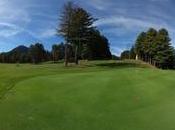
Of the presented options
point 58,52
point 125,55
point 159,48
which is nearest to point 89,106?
point 159,48

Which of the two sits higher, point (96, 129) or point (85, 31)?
point (85, 31)

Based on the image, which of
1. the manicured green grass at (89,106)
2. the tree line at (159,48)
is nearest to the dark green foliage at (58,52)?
the tree line at (159,48)

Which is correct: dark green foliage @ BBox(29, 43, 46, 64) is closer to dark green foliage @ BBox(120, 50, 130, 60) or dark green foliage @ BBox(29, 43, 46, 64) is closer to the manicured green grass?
dark green foliage @ BBox(120, 50, 130, 60)

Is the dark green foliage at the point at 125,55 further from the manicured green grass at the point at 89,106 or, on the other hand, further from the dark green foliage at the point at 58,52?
the manicured green grass at the point at 89,106

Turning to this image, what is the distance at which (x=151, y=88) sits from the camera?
67.7 feet

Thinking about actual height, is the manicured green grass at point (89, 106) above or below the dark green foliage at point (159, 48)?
below

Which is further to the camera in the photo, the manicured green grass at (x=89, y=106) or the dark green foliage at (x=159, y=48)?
the dark green foliage at (x=159, y=48)

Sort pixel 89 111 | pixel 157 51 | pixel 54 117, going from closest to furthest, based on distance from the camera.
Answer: pixel 54 117, pixel 89 111, pixel 157 51

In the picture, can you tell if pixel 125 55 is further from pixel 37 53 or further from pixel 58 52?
pixel 37 53

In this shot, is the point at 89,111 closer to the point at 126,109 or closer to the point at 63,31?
the point at 126,109

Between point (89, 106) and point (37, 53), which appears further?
point (37, 53)

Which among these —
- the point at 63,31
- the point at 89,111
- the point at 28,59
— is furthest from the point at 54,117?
the point at 28,59

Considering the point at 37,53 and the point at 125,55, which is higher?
the point at 37,53

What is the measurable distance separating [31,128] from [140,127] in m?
3.50
